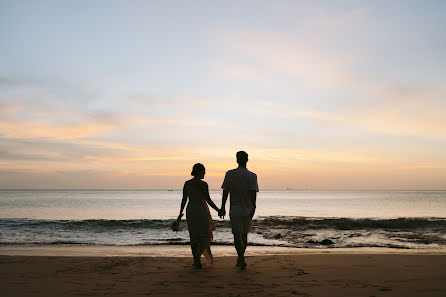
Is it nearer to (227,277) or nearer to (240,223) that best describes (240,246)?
(240,223)

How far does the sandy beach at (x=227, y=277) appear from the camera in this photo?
18.2 feet

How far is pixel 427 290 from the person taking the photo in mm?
5566

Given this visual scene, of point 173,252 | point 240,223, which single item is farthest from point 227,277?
point 173,252

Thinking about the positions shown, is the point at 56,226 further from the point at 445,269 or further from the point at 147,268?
the point at 445,269

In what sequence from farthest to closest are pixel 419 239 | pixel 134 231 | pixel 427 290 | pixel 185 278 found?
pixel 134 231
pixel 419 239
pixel 185 278
pixel 427 290

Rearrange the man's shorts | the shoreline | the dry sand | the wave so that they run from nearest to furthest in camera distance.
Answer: the dry sand
the man's shorts
the shoreline
the wave

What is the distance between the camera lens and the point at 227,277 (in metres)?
6.57

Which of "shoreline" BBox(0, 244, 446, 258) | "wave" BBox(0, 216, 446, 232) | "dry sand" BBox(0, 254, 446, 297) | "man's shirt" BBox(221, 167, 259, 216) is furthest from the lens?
"wave" BBox(0, 216, 446, 232)

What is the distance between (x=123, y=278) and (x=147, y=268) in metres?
1.09

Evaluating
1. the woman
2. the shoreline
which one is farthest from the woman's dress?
the shoreline

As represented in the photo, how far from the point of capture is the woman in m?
7.71

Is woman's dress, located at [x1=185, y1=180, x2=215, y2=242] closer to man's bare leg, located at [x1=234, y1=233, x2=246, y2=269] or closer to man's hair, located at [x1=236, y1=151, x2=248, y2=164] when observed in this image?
man's bare leg, located at [x1=234, y1=233, x2=246, y2=269]

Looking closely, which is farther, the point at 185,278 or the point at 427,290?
the point at 185,278

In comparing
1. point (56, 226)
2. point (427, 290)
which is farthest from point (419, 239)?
point (56, 226)
